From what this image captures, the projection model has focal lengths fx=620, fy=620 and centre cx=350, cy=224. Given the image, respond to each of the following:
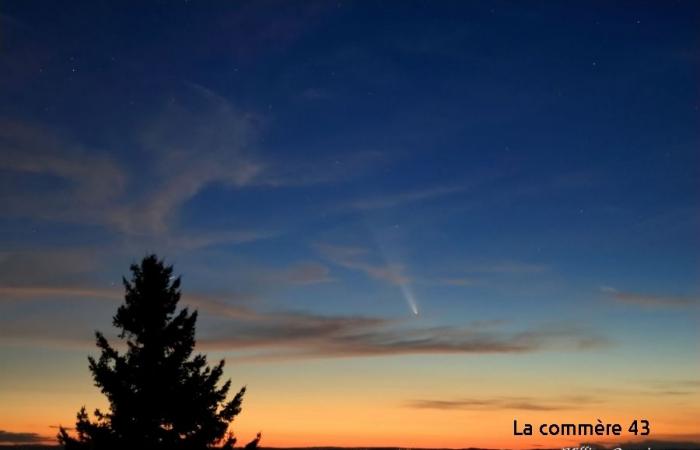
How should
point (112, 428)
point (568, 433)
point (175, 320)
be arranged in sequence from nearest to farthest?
point (112, 428), point (175, 320), point (568, 433)

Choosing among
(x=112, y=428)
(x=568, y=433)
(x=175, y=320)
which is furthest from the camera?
A: (x=568, y=433)

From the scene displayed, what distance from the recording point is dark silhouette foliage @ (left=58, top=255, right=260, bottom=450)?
24.7m

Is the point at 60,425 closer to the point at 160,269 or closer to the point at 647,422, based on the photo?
the point at 160,269

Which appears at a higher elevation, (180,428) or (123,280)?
(123,280)

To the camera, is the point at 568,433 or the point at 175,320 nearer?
the point at 175,320

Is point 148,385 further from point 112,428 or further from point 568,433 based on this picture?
point 568,433

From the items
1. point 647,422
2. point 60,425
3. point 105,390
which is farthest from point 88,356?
point 647,422

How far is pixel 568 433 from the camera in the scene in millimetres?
31078

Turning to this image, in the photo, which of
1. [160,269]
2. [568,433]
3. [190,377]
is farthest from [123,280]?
[568,433]

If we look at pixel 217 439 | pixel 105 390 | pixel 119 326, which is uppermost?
pixel 119 326

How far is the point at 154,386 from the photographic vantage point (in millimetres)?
24891

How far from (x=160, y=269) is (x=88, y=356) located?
4545mm

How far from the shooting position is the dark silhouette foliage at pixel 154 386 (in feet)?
80.9

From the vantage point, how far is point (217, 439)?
26.1m
